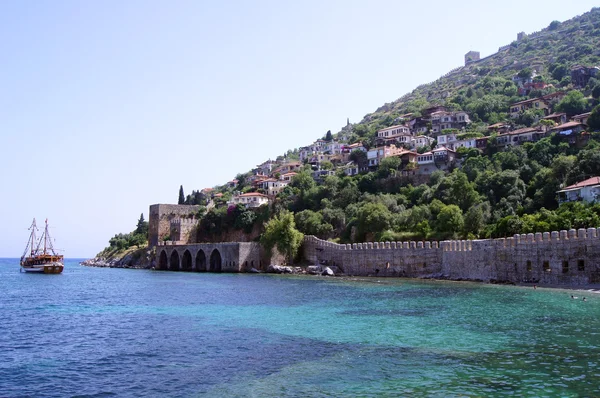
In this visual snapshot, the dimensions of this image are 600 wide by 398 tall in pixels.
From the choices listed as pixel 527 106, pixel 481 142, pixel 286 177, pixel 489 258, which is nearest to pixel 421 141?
pixel 481 142

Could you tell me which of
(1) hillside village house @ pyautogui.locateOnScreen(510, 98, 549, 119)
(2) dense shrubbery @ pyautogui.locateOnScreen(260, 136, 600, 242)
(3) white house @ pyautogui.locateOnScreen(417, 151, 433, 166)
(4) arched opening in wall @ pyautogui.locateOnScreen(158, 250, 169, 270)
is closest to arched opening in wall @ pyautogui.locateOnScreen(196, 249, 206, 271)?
(4) arched opening in wall @ pyautogui.locateOnScreen(158, 250, 169, 270)

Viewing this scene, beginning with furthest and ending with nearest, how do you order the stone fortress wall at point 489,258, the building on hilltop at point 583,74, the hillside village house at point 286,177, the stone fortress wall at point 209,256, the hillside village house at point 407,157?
1. the building on hilltop at point 583,74
2. the hillside village house at point 286,177
3. the hillside village house at point 407,157
4. the stone fortress wall at point 209,256
5. the stone fortress wall at point 489,258

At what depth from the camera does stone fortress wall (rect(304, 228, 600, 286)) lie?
2944cm

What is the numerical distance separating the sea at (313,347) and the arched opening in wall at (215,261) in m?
36.7

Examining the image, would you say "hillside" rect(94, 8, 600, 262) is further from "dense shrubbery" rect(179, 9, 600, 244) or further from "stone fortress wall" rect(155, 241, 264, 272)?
"stone fortress wall" rect(155, 241, 264, 272)

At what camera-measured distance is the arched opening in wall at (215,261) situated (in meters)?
65.4

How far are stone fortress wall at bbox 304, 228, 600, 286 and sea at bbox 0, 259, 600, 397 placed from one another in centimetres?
322

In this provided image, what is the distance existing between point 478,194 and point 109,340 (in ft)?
132

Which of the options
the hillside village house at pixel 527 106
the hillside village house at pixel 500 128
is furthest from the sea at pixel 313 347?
the hillside village house at pixel 527 106

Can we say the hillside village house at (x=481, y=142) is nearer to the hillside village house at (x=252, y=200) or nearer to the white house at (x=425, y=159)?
the white house at (x=425, y=159)

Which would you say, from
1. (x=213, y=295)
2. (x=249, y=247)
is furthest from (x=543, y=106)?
(x=213, y=295)

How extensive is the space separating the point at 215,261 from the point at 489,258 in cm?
3870

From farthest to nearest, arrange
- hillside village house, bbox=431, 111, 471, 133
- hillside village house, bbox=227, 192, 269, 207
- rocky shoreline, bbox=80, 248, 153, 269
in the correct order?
hillside village house, bbox=431, 111, 471, 133 < hillside village house, bbox=227, 192, 269, 207 < rocky shoreline, bbox=80, 248, 153, 269

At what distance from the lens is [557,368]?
12.3 meters
